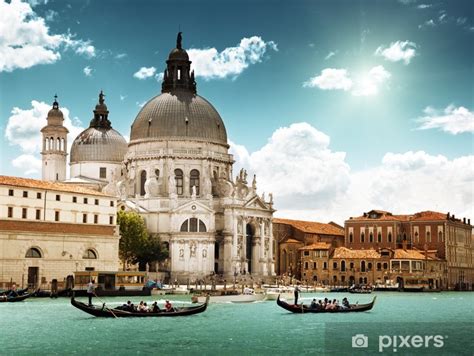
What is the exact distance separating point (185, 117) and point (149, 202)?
886 centimetres

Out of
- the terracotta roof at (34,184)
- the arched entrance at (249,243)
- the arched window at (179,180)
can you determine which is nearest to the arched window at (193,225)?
the arched window at (179,180)

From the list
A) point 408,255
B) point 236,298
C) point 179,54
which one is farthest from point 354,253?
point 236,298

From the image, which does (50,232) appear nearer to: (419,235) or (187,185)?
(187,185)

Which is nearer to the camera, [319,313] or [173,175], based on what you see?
[319,313]

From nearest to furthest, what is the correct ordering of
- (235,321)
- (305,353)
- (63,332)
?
(305,353) < (63,332) < (235,321)

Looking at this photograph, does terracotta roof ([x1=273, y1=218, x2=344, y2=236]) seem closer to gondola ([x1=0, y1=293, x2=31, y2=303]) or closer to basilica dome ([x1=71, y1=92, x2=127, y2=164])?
basilica dome ([x1=71, y1=92, x2=127, y2=164])

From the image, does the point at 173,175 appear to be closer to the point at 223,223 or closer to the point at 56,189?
the point at 223,223

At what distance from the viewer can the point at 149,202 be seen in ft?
277

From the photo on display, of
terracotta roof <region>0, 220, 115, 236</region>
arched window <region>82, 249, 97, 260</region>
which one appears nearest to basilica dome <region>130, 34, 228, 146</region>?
terracotta roof <region>0, 220, 115, 236</region>

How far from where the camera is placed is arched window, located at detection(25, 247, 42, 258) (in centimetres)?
5903

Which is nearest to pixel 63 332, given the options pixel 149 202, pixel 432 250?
pixel 149 202

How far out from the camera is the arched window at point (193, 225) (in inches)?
3248

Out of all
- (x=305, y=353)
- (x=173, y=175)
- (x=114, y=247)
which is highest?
(x=173, y=175)

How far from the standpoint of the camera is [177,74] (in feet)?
298
